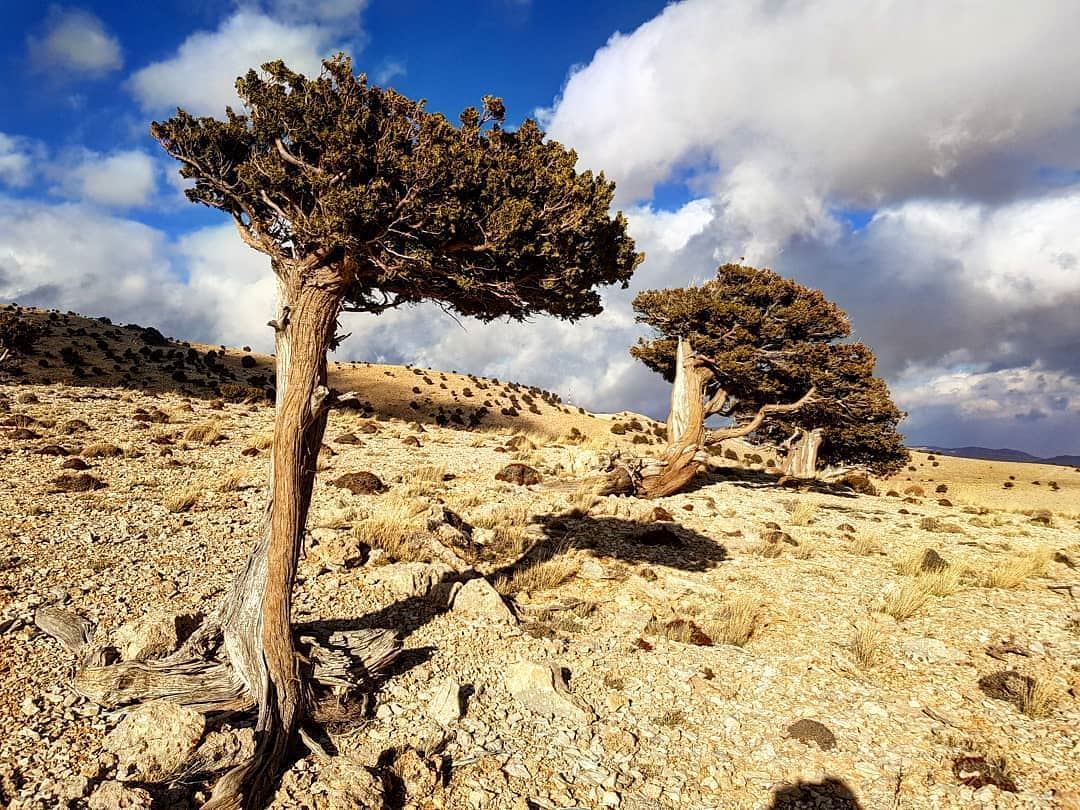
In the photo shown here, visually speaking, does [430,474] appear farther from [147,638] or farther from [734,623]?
[147,638]

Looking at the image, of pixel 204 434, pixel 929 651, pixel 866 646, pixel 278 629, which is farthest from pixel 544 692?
pixel 204 434

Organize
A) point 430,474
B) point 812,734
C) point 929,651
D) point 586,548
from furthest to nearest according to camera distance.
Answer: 1. point 430,474
2. point 586,548
3. point 929,651
4. point 812,734

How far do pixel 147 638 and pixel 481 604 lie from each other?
4.73 m

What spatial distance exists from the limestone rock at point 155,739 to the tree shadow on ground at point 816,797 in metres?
6.16

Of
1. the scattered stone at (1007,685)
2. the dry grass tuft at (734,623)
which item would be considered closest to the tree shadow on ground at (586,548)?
the dry grass tuft at (734,623)

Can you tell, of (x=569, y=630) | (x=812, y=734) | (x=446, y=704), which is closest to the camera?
(x=446, y=704)

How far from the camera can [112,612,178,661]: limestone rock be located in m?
6.59

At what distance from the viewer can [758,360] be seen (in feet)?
78.8

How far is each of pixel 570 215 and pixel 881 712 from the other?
823 centimetres

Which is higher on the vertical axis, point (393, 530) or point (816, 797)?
point (393, 530)

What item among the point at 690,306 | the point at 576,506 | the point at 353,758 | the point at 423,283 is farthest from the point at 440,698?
the point at 690,306

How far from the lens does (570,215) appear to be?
7664 millimetres

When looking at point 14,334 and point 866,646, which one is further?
point 14,334

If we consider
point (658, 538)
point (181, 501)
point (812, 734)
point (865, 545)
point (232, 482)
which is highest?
point (232, 482)
